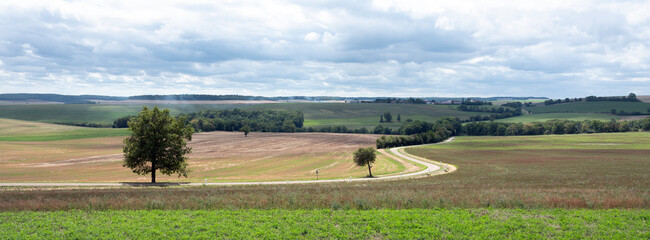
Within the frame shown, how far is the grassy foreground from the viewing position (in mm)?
15531

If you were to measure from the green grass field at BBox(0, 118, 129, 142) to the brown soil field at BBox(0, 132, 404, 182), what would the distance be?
1011 cm

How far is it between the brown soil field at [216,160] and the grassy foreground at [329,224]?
28.4m

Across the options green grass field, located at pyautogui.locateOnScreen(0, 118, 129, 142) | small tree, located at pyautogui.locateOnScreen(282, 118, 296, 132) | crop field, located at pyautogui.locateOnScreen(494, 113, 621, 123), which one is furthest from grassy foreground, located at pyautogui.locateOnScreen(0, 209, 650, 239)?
crop field, located at pyautogui.locateOnScreen(494, 113, 621, 123)

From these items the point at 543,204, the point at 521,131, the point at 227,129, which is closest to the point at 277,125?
the point at 227,129

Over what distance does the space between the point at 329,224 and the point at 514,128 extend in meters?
164

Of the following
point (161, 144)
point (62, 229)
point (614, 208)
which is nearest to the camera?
point (62, 229)

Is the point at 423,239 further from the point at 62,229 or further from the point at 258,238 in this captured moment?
the point at 62,229

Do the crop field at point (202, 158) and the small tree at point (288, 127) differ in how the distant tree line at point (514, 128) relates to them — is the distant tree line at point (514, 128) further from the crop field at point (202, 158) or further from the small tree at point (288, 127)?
the small tree at point (288, 127)

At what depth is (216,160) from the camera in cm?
8425

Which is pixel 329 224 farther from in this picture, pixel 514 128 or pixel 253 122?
pixel 514 128

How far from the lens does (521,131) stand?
532 ft

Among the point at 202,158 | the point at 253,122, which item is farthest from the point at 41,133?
the point at 202,158

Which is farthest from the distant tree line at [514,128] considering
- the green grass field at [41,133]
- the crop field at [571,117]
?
the green grass field at [41,133]

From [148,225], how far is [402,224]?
35.7 ft
